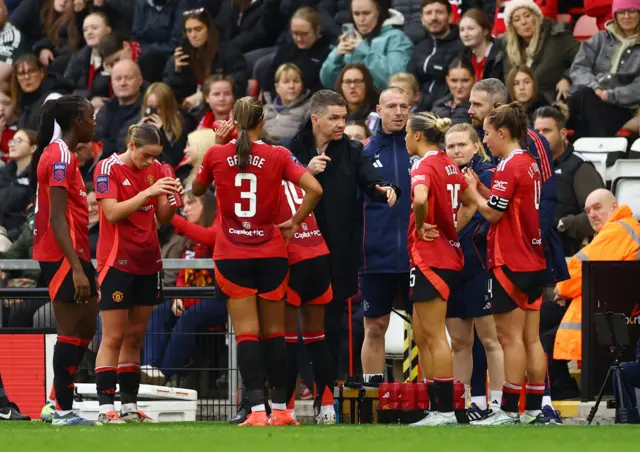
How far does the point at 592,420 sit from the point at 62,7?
1156cm

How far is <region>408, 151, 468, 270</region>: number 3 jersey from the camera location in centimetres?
1115

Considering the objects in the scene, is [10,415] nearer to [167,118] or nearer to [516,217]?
[516,217]

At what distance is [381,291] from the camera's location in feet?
40.7

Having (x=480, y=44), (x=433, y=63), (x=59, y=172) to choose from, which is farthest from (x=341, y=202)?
(x=433, y=63)

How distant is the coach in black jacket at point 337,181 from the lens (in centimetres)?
1221

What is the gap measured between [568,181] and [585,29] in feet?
10.6

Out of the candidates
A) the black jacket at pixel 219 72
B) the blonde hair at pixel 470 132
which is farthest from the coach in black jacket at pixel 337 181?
the black jacket at pixel 219 72

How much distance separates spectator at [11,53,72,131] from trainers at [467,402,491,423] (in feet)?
31.7

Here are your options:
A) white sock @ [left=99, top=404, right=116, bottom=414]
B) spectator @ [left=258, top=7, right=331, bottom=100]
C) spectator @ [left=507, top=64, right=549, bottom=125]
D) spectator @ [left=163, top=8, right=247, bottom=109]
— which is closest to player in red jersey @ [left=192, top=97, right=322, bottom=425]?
white sock @ [left=99, top=404, right=116, bottom=414]

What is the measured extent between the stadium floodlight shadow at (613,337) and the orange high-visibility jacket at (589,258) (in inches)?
49.1

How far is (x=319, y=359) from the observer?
38.9ft

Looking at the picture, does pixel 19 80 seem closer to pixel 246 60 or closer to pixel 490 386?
pixel 246 60

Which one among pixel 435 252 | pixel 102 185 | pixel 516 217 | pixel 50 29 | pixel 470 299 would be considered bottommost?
pixel 470 299

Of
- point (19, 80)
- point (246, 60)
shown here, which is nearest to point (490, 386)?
point (246, 60)
